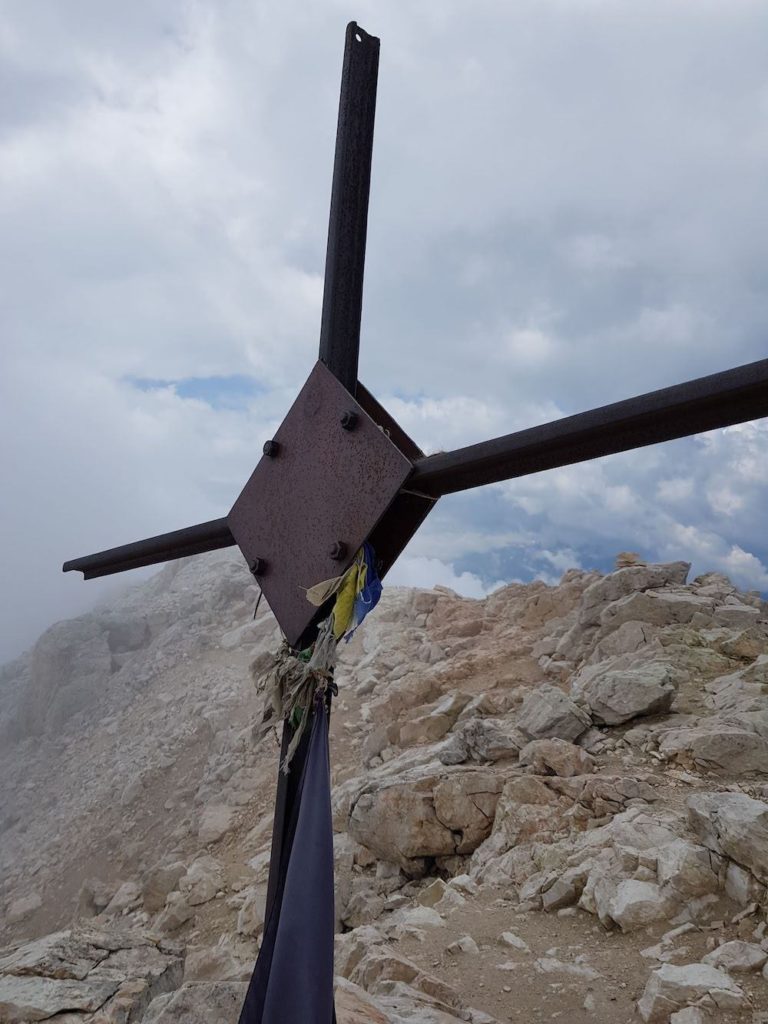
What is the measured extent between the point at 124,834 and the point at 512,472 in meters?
10.3

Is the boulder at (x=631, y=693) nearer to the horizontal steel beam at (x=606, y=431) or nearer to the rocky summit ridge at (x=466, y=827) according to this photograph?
the rocky summit ridge at (x=466, y=827)

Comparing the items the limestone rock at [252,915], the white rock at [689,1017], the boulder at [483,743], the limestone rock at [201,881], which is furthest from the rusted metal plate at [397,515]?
the limestone rock at [201,881]

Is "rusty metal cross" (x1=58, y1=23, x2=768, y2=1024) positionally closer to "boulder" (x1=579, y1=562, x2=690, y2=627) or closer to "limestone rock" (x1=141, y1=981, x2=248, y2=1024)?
"limestone rock" (x1=141, y1=981, x2=248, y2=1024)

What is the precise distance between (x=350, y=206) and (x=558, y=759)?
15.5 feet

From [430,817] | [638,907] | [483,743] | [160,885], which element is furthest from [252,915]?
[638,907]

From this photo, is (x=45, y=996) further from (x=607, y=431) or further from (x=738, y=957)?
(x=607, y=431)

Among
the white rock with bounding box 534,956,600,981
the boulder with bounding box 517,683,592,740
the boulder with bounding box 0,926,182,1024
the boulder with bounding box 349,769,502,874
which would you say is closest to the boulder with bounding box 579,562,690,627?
the boulder with bounding box 517,683,592,740

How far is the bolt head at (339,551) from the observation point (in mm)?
1997

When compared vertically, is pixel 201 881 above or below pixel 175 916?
above

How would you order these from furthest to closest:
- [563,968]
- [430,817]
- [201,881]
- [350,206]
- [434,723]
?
1. [434,723]
2. [201,881]
3. [430,817]
4. [563,968]
5. [350,206]

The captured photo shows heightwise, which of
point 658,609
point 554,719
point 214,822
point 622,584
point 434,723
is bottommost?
point 214,822

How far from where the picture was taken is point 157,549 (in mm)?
2637

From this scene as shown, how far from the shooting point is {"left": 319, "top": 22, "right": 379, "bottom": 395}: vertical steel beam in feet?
7.49

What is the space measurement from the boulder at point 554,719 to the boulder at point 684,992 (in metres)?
3.01
